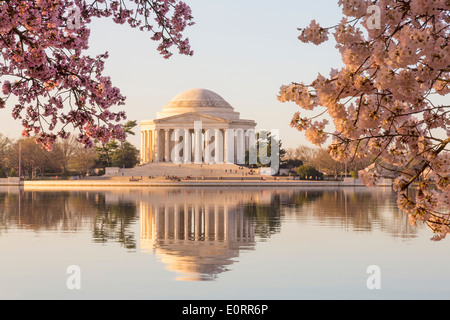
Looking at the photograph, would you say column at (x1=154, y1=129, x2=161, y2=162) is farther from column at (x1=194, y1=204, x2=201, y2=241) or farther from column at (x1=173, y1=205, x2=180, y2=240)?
column at (x1=194, y1=204, x2=201, y2=241)

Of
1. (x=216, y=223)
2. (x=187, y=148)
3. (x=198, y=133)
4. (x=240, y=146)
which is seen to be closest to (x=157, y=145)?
(x=187, y=148)

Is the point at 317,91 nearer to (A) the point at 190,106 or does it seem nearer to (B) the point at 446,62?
(B) the point at 446,62

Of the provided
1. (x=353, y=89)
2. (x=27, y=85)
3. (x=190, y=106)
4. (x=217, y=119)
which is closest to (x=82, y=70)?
(x=27, y=85)

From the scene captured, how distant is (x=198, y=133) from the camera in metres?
124

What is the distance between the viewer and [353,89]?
7.31 m

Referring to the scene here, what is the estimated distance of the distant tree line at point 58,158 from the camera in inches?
4163

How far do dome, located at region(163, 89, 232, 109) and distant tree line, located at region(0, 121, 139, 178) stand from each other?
437 inches

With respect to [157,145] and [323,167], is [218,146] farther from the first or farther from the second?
[323,167]

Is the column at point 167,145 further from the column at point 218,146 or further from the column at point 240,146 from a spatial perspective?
the column at point 240,146

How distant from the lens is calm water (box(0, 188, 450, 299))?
12797mm

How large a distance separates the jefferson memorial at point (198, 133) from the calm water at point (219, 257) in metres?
93.7

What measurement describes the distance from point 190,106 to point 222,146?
11.0 meters

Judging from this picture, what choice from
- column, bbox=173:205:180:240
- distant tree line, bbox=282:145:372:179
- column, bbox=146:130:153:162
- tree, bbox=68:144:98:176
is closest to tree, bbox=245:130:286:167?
distant tree line, bbox=282:145:372:179

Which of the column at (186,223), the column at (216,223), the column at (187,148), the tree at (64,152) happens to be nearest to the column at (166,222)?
the column at (186,223)
